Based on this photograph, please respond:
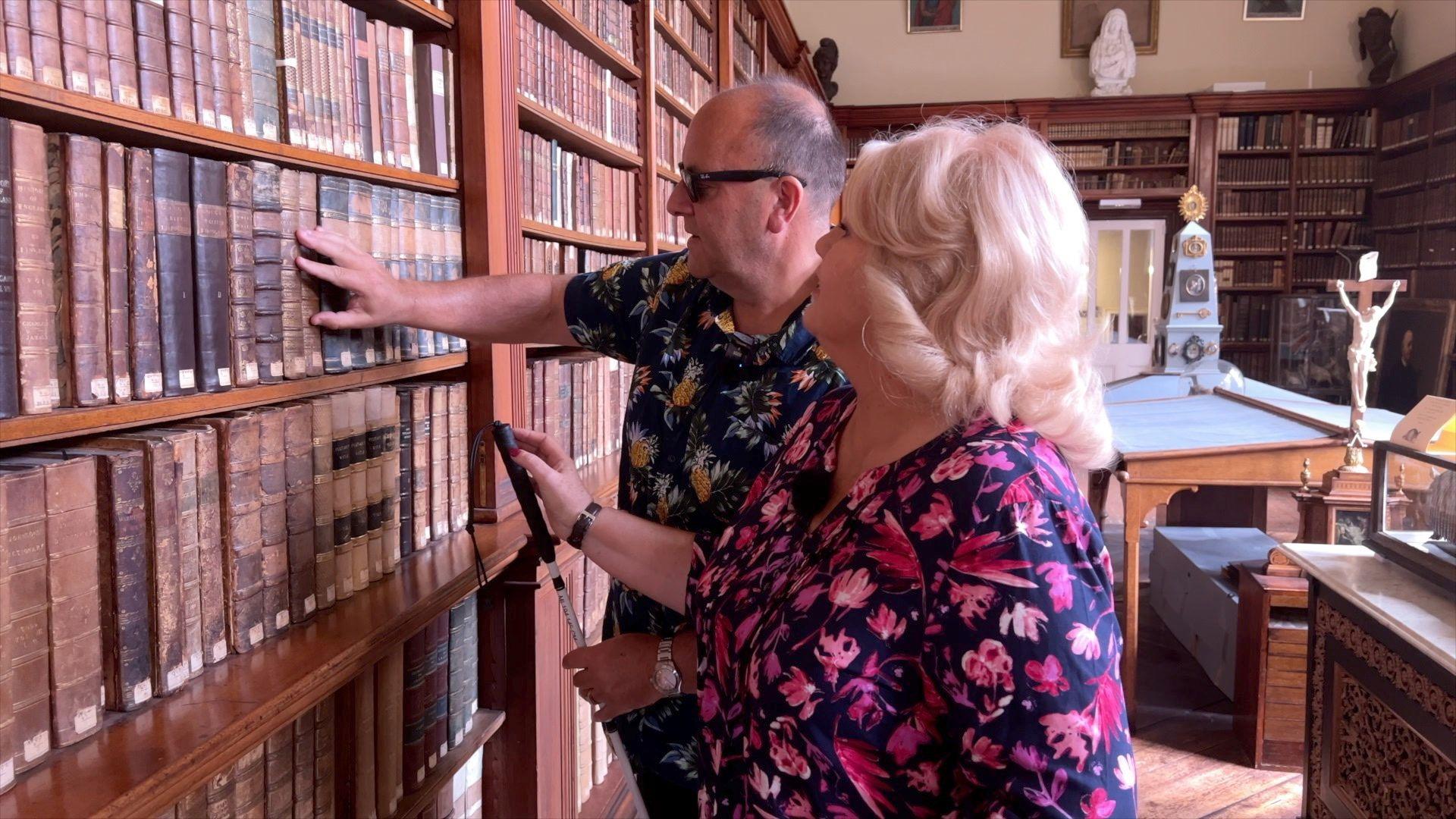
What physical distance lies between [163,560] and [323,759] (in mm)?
462

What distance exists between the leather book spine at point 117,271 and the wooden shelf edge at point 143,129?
0.13 ft

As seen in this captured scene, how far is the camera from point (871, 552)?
37.4 inches

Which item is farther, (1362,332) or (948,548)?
(1362,332)

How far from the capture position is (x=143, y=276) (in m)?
1.07

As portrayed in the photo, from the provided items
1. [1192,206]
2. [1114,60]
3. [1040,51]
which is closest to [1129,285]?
[1114,60]

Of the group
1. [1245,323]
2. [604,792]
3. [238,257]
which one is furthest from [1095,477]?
[1245,323]

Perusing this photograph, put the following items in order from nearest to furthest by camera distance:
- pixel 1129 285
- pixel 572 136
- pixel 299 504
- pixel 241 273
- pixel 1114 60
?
pixel 241 273 → pixel 299 504 → pixel 572 136 → pixel 1114 60 → pixel 1129 285

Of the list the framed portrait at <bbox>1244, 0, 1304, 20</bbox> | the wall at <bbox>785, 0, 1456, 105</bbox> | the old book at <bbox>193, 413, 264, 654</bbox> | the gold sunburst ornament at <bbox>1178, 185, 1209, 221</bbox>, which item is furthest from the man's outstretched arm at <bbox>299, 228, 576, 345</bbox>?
the framed portrait at <bbox>1244, 0, 1304, 20</bbox>

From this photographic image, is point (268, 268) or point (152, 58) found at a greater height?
point (152, 58)

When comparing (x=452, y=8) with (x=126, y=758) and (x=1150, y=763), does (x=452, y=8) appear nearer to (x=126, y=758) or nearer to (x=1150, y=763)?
Answer: (x=126, y=758)

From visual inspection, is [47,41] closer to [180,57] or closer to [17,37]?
[17,37]

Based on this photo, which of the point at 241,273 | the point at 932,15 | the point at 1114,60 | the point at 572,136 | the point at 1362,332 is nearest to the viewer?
the point at 241,273

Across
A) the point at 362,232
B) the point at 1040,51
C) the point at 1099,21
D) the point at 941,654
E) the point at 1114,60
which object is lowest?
the point at 941,654

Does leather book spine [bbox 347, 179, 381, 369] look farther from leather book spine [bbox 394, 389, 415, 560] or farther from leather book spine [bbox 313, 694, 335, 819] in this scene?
leather book spine [bbox 313, 694, 335, 819]
